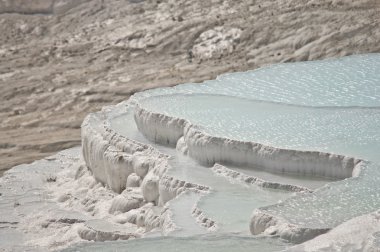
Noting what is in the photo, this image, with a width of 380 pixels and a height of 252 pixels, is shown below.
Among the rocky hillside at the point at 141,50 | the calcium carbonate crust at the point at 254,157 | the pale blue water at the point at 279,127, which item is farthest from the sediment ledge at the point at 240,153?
the rocky hillside at the point at 141,50

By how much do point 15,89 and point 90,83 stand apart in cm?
204

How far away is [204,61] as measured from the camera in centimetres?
2073

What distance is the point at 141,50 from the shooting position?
22250mm

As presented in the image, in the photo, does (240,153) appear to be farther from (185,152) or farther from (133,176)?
(133,176)

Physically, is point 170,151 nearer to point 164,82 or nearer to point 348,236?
point 348,236

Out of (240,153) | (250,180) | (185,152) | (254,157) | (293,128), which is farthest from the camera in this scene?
(185,152)

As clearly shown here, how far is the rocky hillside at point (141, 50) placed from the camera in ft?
62.3

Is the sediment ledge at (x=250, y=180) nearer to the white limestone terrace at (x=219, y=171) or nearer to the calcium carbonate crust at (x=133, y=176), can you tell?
the white limestone terrace at (x=219, y=171)

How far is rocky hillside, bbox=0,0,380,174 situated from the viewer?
19.0 metres

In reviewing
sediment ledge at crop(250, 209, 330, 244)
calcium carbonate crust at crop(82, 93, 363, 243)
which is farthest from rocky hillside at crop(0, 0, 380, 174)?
sediment ledge at crop(250, 209, 330, 244)

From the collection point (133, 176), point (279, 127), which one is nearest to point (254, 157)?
point (279, 127)

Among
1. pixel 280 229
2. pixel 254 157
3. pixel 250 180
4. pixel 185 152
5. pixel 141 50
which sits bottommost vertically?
pixel 141 50

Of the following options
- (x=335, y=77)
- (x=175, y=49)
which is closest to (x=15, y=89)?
(x=175, y=49)

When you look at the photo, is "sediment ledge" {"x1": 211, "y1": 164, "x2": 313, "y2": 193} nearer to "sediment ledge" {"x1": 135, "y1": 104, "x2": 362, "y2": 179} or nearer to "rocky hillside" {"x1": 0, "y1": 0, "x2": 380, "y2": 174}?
"sediment ledge" {"x1": 135, "y1": 104, "x2": 362, "y2": 179}
